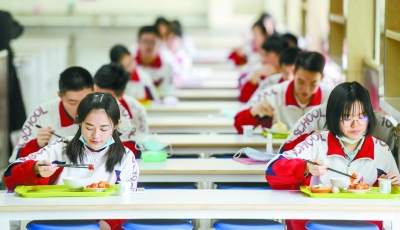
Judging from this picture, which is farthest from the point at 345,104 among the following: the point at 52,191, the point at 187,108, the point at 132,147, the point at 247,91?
the point at 247,91

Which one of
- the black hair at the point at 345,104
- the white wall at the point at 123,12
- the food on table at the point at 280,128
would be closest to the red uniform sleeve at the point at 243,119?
the food on table at the point at 280,128

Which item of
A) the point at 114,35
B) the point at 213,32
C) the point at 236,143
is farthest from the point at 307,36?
the point at 236,143

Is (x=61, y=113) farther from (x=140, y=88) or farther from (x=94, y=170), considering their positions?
(x=140, y=88)

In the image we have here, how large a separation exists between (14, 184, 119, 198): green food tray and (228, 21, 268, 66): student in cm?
670

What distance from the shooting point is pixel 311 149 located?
3898 millimetres

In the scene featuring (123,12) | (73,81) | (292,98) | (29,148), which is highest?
(123,12)

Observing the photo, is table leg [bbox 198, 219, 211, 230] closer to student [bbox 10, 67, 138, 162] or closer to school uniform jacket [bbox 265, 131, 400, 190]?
student [bbox 10, 67, 138, 162]

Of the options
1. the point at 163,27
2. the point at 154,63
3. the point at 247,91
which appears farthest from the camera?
the point at 163,27

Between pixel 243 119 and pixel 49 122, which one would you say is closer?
pixel 49 122

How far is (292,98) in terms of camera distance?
5.61 m

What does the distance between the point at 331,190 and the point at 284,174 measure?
0.26 metres

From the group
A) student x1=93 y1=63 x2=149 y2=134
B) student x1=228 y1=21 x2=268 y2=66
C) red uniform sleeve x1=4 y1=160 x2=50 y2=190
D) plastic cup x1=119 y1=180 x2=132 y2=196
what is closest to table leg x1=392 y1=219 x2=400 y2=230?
plastic cup x1=119 y1=180 x2=132 y2=196

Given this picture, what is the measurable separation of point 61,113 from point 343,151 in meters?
1.76

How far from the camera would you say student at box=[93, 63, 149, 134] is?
5.38 m
